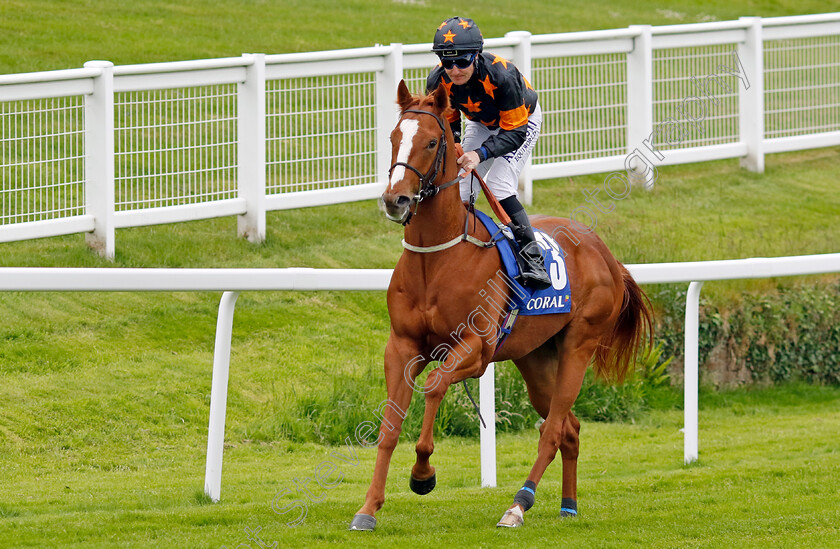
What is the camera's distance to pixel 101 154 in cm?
800

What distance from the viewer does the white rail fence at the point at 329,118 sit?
8.05 meters

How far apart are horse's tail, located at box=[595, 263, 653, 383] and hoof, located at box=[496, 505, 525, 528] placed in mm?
1216

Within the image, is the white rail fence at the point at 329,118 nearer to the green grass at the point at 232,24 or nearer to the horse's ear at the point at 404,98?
the green grass at the point at 232,24

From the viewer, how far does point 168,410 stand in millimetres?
6719

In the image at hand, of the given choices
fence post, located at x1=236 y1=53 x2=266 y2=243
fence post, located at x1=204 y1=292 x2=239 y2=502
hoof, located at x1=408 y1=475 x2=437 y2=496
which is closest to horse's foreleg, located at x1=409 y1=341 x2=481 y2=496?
hoof, located at x1=408 y1=475 x2=437 y2=496

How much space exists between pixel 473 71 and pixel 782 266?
1.88 m

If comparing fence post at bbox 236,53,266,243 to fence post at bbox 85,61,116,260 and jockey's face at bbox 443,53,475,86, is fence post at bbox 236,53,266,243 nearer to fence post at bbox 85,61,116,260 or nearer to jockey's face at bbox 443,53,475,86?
fence post at bbox 85,61,116,260

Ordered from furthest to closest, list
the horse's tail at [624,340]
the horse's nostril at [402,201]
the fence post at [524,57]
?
the fence post at [524,57] < the horse's tail at [624,340] < the horse's nostril at [402,201]

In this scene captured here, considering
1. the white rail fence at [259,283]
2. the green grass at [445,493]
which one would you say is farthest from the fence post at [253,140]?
the white rail fence at [259,283]

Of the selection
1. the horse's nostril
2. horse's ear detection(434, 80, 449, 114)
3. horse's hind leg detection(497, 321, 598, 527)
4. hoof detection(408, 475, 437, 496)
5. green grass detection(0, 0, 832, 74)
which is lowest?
hoof detection(408, 475, 437, 496)

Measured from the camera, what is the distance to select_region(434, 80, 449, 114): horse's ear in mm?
→ 4605

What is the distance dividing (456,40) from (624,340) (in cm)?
177

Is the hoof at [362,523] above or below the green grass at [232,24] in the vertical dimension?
below

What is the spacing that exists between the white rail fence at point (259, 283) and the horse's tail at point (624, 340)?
0.12 metres
